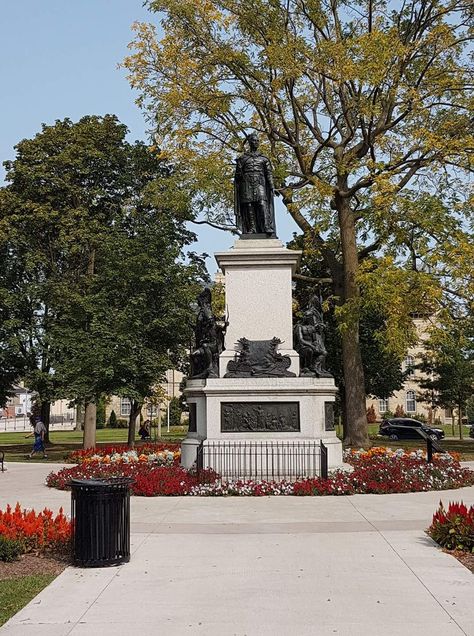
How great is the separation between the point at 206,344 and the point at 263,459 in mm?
3235

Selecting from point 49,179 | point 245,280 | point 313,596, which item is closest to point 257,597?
point 313,596

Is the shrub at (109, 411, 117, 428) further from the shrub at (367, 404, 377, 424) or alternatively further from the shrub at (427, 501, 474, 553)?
the shrub at (427, 501, 474, 553)

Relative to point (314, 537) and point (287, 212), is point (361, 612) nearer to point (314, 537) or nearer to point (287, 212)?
point (314, 537)

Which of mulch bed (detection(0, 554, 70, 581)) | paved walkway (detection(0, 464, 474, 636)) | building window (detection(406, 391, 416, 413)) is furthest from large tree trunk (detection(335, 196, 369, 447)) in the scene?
building window (detection(406, 391, 416, 413))

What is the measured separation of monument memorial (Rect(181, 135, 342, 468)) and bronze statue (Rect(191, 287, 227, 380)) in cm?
2

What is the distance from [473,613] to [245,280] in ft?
42.1

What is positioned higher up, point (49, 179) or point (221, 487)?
point (49, 179)

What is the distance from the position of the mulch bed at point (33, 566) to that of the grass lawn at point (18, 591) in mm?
204

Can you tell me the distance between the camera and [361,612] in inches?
260

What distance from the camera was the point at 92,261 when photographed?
37.2 m

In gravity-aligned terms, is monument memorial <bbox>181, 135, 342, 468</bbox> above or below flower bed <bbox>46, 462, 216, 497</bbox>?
above

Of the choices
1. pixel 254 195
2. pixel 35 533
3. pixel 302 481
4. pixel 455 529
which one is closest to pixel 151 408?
pixel 254 195

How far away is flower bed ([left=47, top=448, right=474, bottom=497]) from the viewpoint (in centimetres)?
1516

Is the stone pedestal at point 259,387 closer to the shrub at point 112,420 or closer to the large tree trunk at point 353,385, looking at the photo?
the large tree trunk at point 353,385
